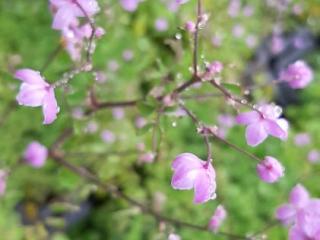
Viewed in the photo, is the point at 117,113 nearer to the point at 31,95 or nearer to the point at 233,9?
the point at 233,9

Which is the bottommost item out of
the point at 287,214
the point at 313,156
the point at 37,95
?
the point at 313,156

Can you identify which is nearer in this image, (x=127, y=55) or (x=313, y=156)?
(x=127, y=55)

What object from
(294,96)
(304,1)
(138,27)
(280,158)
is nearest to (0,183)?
(138,27)

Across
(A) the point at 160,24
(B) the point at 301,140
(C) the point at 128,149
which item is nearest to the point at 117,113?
(C) the point at 128,149

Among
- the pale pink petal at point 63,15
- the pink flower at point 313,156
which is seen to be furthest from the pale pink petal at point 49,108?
the pink flower at point 313,156

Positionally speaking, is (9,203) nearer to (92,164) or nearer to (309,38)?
(92,164)

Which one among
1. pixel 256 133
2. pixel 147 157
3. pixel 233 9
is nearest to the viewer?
pixel 256 133
